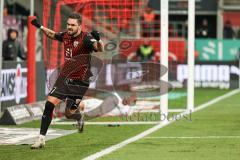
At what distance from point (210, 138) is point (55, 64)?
7.87 m

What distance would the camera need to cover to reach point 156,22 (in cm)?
3250

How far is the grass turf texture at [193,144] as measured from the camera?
36.1ft

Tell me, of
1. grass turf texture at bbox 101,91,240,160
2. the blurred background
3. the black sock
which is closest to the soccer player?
A: the black sock

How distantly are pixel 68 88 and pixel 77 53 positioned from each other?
53 cm

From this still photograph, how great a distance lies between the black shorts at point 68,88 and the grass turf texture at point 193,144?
3.88 feet

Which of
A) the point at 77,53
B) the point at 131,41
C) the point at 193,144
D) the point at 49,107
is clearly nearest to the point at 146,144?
the point at 193,144

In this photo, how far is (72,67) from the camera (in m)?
12.9

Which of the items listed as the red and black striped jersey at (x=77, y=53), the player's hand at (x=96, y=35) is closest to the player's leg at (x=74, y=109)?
the red and black striped jersey at (x=77, y=53)

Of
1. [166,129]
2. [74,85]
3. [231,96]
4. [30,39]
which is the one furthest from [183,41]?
[74,85]

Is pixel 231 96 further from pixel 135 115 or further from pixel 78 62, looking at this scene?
pixel 78 62

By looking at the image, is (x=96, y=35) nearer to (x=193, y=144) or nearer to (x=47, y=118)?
(x=47, y=118)

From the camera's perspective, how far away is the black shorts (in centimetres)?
1238

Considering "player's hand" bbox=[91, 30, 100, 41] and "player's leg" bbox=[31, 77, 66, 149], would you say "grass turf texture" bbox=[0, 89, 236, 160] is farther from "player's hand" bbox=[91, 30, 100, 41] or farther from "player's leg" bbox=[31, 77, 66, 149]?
"player's hand" bbox=[91, 30, 100, 41]

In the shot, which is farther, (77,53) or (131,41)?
(131,41)
